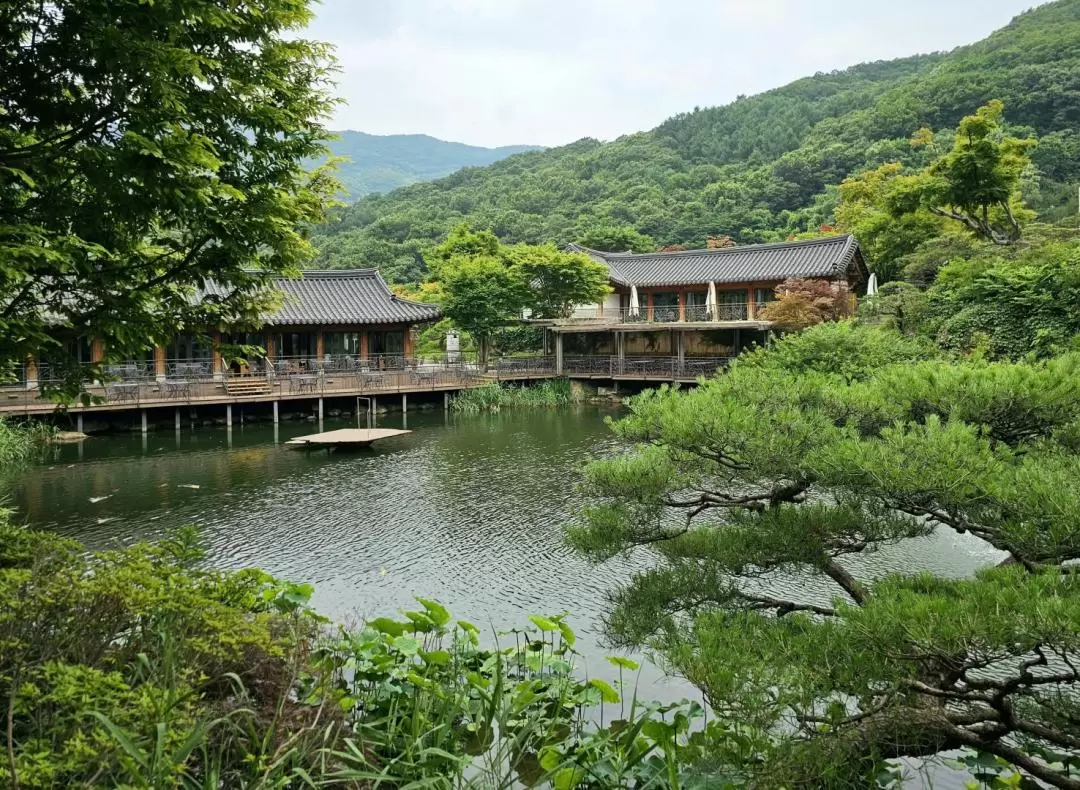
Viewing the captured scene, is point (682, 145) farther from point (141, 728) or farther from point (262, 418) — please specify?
point (141, 728)

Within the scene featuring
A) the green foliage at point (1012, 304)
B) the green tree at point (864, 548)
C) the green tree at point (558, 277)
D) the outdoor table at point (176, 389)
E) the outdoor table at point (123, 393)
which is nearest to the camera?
the green tree at point (864, 548)

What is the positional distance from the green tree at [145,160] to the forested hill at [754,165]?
3632cm

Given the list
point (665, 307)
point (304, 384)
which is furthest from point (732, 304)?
point (304, 384)

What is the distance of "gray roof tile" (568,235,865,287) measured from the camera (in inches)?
1065

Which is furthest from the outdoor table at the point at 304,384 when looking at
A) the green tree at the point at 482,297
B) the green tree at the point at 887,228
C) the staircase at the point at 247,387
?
the green tree at the point at 887,228

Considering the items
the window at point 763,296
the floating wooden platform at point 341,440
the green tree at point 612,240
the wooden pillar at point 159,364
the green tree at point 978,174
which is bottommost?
the floating wooden platform at point 341,440

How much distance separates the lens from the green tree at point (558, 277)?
91.9 ft

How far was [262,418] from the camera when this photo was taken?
74.4ft

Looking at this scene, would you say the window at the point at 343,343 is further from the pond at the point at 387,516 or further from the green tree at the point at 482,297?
the pond at the point at 387,516

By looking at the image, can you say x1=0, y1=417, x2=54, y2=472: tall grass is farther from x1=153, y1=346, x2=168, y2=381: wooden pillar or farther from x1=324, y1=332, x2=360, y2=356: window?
x1=324, y1=332, x2=360, y2=356: window

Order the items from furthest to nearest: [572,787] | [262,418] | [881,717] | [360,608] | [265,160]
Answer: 1. [262,418]
2. [360,608]
3. [265,160]
4. [572,787]
5. [881,717]

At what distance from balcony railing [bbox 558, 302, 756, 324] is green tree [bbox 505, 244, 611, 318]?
1.26 metres

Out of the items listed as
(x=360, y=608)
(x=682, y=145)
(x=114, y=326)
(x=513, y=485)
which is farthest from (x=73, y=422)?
(x=682, y=145)

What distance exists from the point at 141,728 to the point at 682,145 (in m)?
72.5
